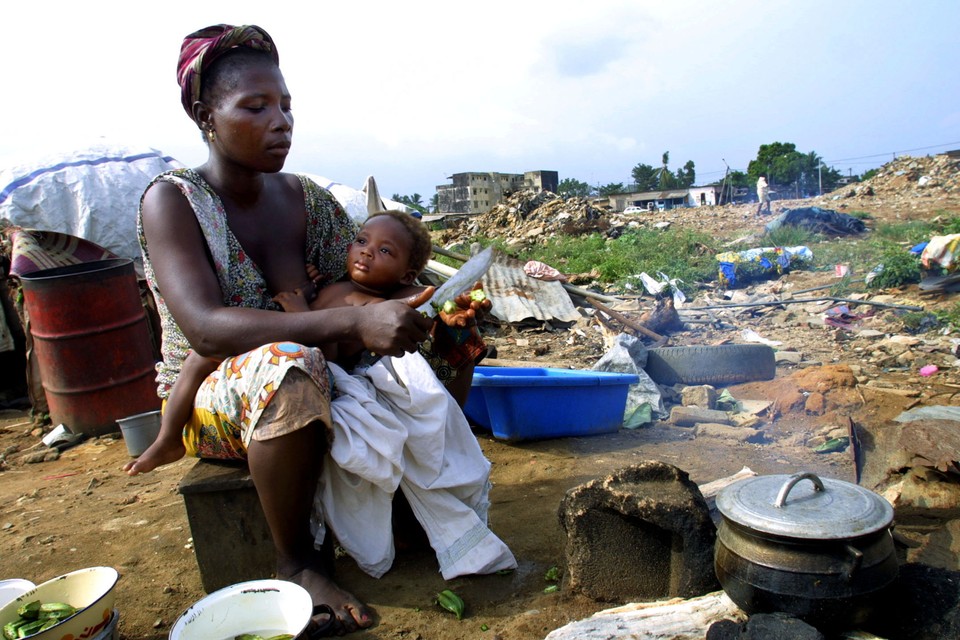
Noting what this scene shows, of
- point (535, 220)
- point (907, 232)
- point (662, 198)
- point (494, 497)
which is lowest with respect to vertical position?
point (494, 497)

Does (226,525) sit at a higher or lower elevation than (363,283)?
lower

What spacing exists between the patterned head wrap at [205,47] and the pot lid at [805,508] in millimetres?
1940

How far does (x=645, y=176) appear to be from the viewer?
60594mm

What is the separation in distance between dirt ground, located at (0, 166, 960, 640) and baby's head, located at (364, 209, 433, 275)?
41.9 inches

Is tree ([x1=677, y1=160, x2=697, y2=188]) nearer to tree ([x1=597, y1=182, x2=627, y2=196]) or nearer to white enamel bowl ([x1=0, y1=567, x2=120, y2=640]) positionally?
tree ([x1=597, y1=182, x2=627, y2=196])

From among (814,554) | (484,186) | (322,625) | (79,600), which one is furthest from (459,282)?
(484,186)

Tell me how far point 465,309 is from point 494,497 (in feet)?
3.68

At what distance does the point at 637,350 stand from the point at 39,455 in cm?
412

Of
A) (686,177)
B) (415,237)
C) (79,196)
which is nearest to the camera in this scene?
(415,237)

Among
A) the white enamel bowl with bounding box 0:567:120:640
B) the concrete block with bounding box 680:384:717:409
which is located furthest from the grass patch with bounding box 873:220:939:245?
the white enamel bowl with bounding box 0:567:120:640

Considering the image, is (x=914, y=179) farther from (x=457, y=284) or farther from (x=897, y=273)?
(x=457, y=284)

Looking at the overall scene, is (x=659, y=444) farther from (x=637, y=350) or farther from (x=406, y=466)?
(x=406, y=466)

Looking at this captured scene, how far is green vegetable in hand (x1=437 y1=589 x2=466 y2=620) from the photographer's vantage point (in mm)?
1862

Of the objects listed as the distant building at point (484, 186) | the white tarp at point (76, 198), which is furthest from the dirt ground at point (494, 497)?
the distant building at point (484, 186)
